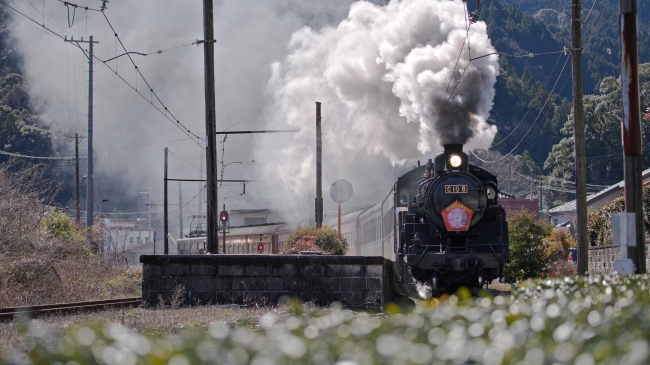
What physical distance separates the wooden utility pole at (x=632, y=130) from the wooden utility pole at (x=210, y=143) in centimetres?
850

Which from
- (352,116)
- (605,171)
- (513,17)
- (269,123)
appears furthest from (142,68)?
A: (513,17)

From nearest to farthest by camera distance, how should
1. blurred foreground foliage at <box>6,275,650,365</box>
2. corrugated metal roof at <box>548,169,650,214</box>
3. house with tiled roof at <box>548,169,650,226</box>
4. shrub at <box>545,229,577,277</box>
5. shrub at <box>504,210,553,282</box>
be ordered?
blurred foreground foliage at <box>6,275,650,365</box> < shrub at <box>504,210,553,282</box> < shrub at <box>545,229,577,277</box> < corrugated metal roof at <box>548,169,650,214</box> < house with tiled roof at <box>548,169,650,226</box>

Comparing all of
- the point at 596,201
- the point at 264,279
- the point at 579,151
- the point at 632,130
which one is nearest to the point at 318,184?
the point at 579,151

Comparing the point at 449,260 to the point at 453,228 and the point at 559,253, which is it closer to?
the point at 453,228

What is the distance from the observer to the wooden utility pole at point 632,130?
11914 mm

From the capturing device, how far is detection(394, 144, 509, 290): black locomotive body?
51.2 feet

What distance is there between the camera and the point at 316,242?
25609 millimetres

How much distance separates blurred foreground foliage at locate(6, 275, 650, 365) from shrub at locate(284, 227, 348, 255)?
21.7m

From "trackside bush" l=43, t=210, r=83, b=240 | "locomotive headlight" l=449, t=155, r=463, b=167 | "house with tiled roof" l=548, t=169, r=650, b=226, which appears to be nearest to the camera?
"locomotive headlight" l=449, t=155, r=463, b=167

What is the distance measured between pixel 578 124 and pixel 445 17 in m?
9.02

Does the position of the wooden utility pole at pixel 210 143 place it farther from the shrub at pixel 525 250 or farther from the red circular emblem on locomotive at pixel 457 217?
the shrub at pixel 525 250

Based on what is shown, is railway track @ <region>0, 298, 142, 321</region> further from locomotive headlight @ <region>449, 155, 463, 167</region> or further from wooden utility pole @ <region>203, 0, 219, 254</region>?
locomotive headlight @ <region>449, 155, 463, 167</region>

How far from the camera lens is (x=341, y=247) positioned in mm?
26984

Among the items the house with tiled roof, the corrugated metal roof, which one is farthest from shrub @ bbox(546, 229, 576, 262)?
the corrugated metal roof
